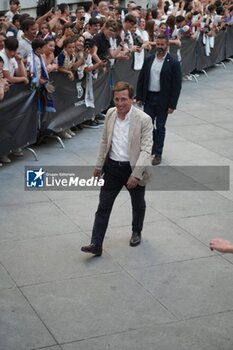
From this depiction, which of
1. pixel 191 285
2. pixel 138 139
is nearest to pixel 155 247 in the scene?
pixel 191 285

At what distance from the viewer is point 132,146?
8.51m

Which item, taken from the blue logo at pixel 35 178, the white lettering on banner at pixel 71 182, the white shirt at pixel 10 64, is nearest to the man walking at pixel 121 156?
the white lettering on banner at pixel 71 182

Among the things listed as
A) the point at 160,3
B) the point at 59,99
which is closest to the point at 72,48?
the point at 59,99

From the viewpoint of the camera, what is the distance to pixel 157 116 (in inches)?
488

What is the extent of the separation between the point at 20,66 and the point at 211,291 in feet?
18.2

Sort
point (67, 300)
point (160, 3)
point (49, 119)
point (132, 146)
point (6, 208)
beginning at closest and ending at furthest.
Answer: point (67, 300), point (132, 146), point (6, 208), point (49, 119), point (160, 3)

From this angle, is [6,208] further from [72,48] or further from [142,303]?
[72,48]

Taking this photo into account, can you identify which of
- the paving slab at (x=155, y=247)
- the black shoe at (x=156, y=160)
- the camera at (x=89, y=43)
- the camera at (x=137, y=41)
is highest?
the camera at (x=89, y=43)

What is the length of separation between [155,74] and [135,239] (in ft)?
12.7

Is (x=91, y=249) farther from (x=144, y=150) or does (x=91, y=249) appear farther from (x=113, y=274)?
(x=144, y=150)

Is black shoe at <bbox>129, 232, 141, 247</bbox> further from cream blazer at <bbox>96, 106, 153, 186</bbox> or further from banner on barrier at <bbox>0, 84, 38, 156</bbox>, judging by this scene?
banner on barrier at <bbox>0, 84, 38, 156</bbox>

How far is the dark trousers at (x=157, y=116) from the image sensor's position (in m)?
12.3

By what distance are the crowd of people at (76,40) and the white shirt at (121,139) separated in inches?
124

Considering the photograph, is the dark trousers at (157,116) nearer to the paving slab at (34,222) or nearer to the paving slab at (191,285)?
the paving slab at (34,222)
